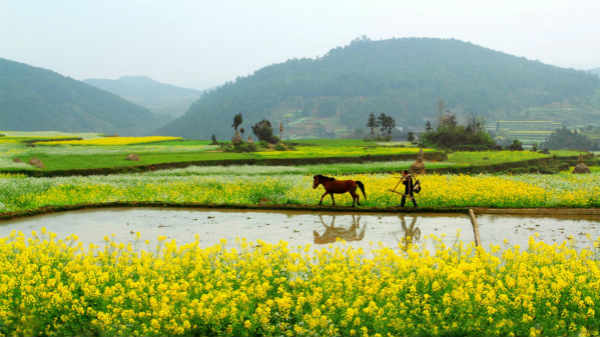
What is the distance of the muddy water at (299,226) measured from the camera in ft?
47.0

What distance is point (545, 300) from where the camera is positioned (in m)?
7.67

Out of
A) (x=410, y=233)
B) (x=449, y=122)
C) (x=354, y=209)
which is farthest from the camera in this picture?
(x=449, y=122)

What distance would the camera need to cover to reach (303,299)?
7215mm

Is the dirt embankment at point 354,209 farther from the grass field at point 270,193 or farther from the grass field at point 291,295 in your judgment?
the grass field at point 291,295

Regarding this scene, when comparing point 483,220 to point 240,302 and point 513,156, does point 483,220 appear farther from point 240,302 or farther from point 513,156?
point 513,156

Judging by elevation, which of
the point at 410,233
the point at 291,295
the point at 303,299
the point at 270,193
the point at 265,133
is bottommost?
the point at 410,233

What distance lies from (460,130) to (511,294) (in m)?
74.9

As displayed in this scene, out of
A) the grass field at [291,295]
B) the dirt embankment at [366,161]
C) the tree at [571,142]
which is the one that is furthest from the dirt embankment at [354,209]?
the tree at [571,142]

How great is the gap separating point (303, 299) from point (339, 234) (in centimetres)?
780

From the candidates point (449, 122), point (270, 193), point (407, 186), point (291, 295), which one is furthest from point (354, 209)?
point (449, 122)

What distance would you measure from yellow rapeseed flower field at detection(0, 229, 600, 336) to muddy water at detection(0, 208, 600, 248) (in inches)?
192

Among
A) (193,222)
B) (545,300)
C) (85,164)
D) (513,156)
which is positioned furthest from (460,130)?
(545,300)

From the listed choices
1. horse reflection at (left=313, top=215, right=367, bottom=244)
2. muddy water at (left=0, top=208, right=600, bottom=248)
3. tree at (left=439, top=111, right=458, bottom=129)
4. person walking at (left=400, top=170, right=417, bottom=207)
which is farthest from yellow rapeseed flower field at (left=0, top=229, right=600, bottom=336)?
tree at (left=439, top=111, right=458, bottom=129)

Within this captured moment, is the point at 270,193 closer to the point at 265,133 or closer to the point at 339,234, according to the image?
the point at 339,234
